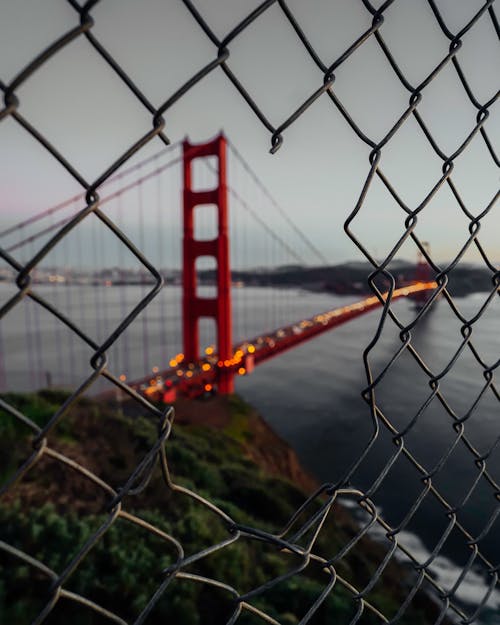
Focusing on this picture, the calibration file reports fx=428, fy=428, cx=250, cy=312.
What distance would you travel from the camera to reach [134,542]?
2633 mm

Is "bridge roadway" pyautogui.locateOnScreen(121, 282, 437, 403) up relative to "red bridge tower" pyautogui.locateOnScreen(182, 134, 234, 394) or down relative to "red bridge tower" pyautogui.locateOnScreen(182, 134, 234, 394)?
down

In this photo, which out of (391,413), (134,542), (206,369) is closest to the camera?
(134,542)

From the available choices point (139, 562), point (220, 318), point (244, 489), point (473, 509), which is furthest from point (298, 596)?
point (220, 318)

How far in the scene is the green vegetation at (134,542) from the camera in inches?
87.4

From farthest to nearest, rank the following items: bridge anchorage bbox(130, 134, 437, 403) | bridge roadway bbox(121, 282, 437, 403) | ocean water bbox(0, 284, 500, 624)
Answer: bridge anchorage bbox(130, 134, 437, 403) < bridge roadway bbox(121, 282, 437, 403) < ocean water bbox(0, 284, 500, 624)

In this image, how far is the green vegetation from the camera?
2221mm

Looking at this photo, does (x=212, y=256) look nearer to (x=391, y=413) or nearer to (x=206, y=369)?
(x=206, y=369)

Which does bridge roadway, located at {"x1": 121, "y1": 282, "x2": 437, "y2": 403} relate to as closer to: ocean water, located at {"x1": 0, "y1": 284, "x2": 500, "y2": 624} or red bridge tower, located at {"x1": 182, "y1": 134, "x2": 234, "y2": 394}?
red bridge tower, located at {"x1": 182, "y1": 134, "x2": 234, "y2": 394}

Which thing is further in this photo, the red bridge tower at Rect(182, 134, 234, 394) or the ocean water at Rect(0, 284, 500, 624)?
the red bridge tower at Rect(182, 134, 234, 394)

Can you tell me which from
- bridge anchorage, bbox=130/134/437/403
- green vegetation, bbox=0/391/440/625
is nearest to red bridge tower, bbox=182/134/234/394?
bridge anchorage, bbox=130/134/437/403

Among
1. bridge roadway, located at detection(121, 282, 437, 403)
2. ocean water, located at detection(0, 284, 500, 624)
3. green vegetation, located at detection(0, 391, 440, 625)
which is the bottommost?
ocean water, located at detection(0, 284, 500, 624)

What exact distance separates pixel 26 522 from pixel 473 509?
8275 mm

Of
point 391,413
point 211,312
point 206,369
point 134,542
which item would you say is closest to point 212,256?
point 211,312

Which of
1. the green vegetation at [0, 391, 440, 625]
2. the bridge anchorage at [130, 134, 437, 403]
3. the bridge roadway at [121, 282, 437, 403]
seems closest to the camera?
the green vegetation at [0, 391, 440, 625]
